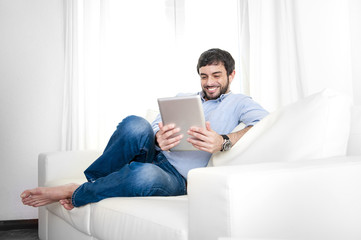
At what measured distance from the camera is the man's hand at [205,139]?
4.99 feet

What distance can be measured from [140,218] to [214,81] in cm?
102

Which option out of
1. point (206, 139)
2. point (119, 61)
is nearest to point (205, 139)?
point (206, 139)

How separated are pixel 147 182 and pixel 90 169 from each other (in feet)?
1.19

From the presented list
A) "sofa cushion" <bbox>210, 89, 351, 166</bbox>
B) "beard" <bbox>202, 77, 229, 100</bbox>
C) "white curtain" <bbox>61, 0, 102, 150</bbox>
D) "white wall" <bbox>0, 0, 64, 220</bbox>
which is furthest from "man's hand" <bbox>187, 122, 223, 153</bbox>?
"white wall" <bbox>0, 0, 64, 220</bbox>

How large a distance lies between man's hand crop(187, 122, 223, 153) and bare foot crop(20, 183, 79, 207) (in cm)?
59

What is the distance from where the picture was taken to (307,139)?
125cm

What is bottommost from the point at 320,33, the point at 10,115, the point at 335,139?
the point at 335,139

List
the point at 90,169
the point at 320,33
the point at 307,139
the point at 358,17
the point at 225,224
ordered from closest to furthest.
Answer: the point at 225,224, the point at 307,139, the point at 90,169, the point at 358,17, the point at 320,33

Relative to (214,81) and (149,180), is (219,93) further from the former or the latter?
(149,180)

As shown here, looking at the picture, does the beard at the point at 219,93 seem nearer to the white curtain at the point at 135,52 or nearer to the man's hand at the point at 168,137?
the man's hand at the point at 168,137

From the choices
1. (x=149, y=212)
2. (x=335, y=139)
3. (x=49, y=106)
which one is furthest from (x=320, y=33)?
(x=49, y=106)

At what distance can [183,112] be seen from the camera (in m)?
1.52

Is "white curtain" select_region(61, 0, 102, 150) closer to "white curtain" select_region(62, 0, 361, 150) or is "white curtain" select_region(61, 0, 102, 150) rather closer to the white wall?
"white curtain" select_region(62, 0, 361, 150)

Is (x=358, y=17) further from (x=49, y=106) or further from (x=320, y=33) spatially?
(x=49, y=106)
